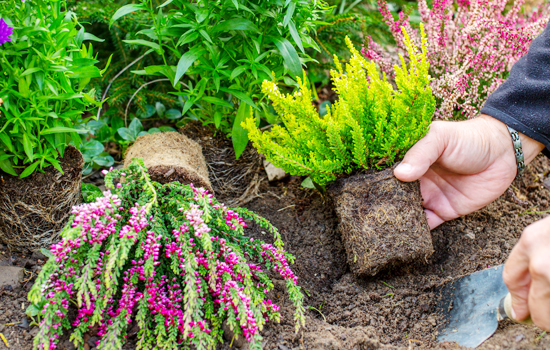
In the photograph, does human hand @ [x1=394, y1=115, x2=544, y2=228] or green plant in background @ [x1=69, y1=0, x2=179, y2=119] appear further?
green plant in background @ [x1=69, y1=0, x2=179, y2=119]

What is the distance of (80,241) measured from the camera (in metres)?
1.37

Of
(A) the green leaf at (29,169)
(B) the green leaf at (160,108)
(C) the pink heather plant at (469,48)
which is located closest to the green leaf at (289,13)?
(C) the pink heather plant at (469,48)

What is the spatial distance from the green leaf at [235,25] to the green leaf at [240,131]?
1.55 feet

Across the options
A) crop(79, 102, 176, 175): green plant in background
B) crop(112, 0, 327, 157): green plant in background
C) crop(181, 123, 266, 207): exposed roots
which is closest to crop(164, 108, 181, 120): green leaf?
crop(79, 102, 176, 175): green plant in background

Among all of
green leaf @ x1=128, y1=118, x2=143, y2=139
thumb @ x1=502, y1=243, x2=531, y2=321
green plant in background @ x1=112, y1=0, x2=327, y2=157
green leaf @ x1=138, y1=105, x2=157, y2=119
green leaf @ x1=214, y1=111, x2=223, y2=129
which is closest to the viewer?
thumb @ x1=502, y1=243, x2=531, y2=321

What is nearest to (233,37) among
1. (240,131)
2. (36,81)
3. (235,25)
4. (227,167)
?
(235,25)

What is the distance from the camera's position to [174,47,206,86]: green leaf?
5.82 ft

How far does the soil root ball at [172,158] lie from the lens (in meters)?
1.90

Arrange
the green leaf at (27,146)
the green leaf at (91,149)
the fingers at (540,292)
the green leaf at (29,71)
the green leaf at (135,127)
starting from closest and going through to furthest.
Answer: the fingers at (540,292), the green leaf at (29,71), the green leaf at (27,146), the green leaf at (91,149), the green leaf at (135,127)

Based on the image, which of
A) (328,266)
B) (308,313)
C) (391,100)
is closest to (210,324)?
(308,313)

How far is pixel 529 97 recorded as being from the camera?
6.21ft

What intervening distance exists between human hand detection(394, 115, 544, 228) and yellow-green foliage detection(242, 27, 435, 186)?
0.34 feet

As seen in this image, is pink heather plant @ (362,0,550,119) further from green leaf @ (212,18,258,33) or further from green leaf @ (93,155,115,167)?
green leaf @ (93,155,115,167)

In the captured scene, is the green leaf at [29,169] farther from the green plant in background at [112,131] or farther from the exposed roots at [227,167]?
the exposed roots at [227,167]
